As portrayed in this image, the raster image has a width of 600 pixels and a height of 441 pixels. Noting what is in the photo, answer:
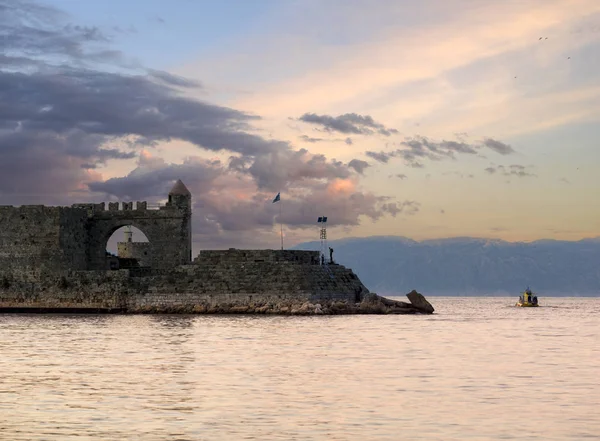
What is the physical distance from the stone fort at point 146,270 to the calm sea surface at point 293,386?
1504 cm

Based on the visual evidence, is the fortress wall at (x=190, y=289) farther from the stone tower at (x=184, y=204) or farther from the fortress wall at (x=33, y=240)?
the stone tower at (x=184, y=204)

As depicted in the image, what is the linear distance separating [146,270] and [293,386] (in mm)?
39011

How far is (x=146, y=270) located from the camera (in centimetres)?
6050

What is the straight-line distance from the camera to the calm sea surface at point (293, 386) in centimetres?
1652

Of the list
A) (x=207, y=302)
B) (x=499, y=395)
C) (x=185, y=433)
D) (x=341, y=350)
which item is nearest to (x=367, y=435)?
(x=185, y=433)

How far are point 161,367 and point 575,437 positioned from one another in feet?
45.6

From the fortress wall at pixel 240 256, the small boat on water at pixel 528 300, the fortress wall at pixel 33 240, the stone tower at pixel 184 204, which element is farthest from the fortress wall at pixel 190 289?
the small boat on water at pixel 528 300

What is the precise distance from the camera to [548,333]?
48312mm

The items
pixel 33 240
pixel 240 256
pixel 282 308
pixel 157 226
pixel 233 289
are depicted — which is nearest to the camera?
pixel 282 308

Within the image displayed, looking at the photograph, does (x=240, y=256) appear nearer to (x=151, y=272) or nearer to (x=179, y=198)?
(x=151, y=272)

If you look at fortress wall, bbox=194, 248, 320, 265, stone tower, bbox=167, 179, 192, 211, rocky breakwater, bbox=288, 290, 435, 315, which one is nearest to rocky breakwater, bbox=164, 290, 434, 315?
rocky breakwater, bbox=288, 290, 435, 315

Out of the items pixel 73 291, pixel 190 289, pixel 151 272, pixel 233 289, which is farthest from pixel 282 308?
pixel 73 291

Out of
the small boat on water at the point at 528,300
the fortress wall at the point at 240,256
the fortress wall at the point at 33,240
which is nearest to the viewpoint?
the fortress wall at the point at 240,256

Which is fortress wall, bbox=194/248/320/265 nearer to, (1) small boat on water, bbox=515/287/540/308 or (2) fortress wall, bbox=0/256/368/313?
(2) fortress wall, bbox=0/256/368/313
